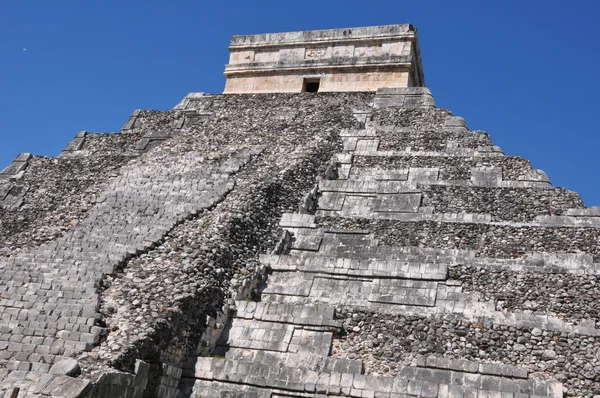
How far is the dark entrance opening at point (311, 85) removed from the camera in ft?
67.4

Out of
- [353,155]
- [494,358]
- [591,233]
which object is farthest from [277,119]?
[494,358]

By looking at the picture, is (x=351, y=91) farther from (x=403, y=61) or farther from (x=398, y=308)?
(x=398, y=308)

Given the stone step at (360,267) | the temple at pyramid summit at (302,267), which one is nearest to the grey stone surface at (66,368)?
the temple at pyramid summit at (302,267)

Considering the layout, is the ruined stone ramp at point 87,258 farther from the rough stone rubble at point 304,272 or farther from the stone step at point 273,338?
the stone step at point 273,338

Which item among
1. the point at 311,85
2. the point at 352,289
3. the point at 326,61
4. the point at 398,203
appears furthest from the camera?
the point at 311,85

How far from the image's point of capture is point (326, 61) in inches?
797

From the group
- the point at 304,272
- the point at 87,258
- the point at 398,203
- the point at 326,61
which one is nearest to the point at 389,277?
the point at 304,272

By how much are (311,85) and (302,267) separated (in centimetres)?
1121

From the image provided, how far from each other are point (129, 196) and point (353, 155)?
518 cm

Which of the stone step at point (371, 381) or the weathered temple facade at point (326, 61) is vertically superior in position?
the weathered temple facade at point (326, 61)

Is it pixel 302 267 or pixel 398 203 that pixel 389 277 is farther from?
pixel 398 203

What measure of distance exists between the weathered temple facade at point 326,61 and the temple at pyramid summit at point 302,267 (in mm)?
3450

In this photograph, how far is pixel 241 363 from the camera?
29.8ft

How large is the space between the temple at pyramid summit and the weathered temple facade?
345 cm
